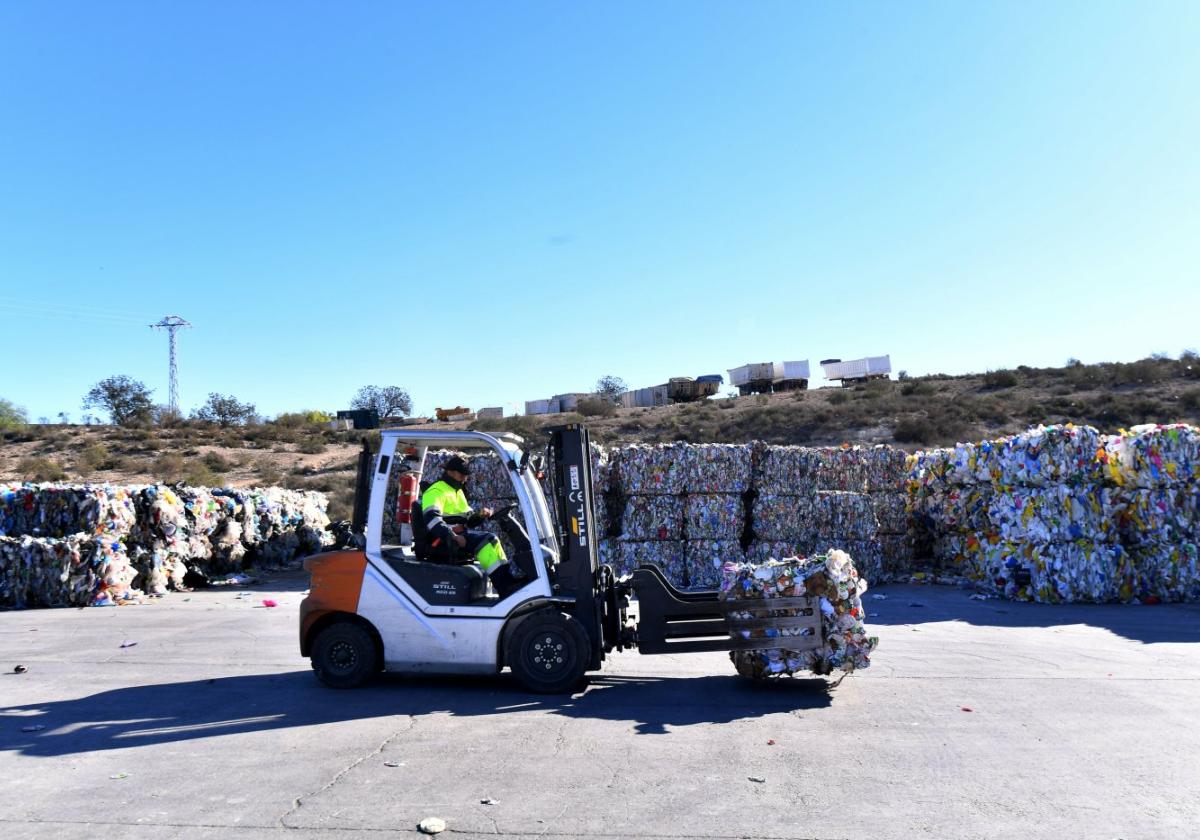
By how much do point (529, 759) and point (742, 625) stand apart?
253cm

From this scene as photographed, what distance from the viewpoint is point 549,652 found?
7574 mm

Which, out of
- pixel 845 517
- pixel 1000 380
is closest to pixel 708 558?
pixel 845 517

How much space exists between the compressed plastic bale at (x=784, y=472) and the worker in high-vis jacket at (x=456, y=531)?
916cm

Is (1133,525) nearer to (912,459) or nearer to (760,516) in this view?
(912,459)

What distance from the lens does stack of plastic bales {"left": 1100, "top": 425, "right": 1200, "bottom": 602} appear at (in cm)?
1384

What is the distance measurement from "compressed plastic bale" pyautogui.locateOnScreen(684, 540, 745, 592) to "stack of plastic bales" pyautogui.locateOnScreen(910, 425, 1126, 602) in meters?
4.20

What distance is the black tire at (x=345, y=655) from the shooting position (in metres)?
7.81

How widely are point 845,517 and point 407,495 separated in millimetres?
9872

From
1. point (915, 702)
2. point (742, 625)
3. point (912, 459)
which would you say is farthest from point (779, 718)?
point (912, 459)

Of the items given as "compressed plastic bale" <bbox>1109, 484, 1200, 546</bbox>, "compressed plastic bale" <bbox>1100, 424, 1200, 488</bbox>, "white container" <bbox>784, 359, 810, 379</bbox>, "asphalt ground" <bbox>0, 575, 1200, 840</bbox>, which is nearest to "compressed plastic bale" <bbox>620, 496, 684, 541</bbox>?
"asphalt ground" <bbox>0, 575, 1200, 840</bbox>

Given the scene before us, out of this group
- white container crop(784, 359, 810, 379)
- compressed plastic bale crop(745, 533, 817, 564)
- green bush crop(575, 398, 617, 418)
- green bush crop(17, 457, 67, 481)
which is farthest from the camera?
white container crop(784, 359, 810, 379)

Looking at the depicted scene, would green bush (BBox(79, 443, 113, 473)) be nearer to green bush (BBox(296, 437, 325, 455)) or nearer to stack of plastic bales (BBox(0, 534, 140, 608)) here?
green bush (BBox(296, 437, 325, 455))

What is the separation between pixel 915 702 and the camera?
7.52 metres

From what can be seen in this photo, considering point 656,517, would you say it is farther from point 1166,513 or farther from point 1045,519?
point 1166,513
